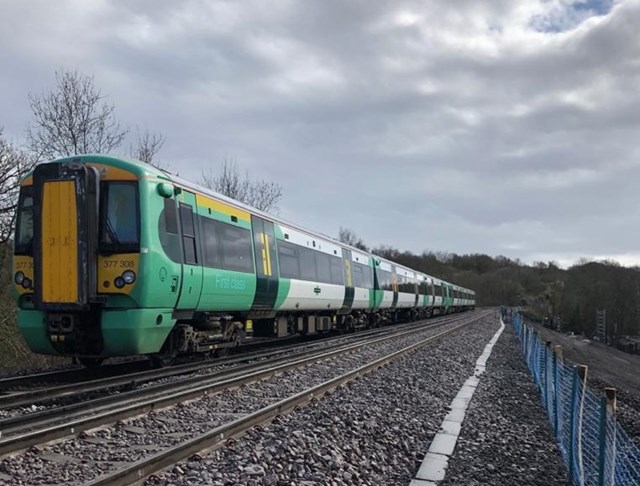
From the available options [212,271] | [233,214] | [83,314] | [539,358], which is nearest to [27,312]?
[83,314]

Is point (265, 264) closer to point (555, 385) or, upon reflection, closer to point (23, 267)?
point (23, 267)

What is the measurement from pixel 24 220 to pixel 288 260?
6793mm

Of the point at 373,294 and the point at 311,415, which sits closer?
the point at 311,415

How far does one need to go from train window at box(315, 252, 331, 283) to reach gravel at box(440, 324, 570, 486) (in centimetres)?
731

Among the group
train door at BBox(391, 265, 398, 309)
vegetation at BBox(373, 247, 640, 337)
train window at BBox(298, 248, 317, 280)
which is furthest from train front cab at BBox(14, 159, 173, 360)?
vegetation at BBox(373, 247, 640, 337)

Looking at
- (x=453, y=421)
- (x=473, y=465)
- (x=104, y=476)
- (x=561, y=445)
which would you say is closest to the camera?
(x=104, y=476)

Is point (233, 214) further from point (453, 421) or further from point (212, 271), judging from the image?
point (453, 421)

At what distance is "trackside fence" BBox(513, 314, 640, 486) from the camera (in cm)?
451

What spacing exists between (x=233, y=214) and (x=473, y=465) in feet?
24.2

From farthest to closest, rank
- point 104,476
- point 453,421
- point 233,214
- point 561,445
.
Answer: point 233,214 < point 453,421 < point 561,445 < point 104,476

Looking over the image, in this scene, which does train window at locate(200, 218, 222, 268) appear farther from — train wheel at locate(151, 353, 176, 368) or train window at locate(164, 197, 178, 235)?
train wheel at locate(151, 353, 176, 368)

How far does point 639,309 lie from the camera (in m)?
69.0

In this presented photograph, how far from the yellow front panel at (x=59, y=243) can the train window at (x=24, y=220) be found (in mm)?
634

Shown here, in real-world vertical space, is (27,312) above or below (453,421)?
above
